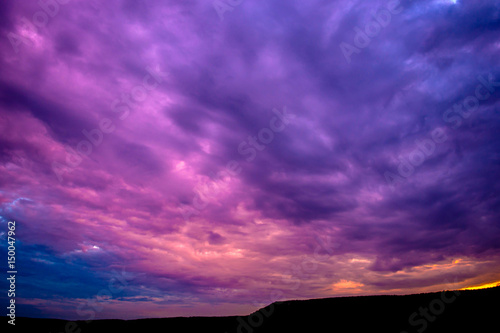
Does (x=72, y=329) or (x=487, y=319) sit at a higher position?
(x=487, y=319)

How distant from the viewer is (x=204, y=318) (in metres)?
53.9

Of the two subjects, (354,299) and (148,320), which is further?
(148,320)

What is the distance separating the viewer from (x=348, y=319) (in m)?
35.9

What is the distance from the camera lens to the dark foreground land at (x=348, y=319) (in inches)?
1102

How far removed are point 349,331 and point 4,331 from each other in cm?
5728

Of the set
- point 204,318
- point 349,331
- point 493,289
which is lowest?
point 204,318

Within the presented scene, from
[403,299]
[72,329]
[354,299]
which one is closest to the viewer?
[403,299]

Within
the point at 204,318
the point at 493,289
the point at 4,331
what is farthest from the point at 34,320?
the point at 493,289

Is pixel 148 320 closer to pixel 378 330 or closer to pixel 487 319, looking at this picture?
pixel 378 330

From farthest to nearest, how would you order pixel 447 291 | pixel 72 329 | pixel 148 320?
pixel 148 320, pixel 72 329, pixel 447 291

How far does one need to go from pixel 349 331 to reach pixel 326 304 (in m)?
10.1

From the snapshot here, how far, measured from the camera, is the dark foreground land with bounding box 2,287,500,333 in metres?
28.0

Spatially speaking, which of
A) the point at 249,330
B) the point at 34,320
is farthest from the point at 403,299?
the point at 34,320

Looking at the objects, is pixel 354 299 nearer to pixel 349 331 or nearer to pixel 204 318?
pixel 349 331
